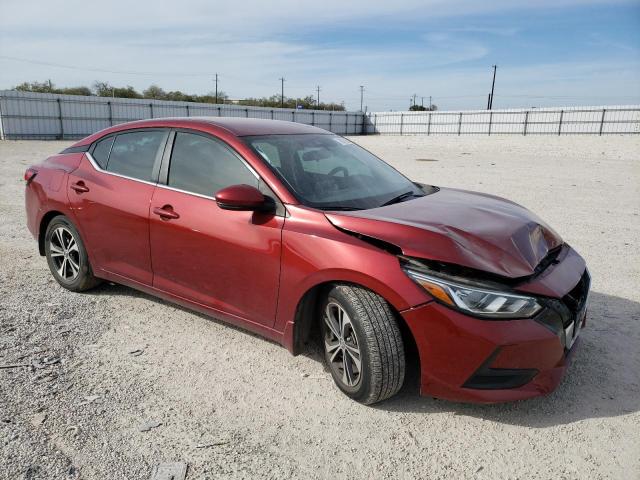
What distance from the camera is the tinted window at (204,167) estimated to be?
344 centimetres

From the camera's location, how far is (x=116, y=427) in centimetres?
272

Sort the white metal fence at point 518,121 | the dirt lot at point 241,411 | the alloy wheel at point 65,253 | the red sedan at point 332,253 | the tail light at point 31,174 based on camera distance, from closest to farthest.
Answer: the dirt lot at point 241,411 < the red sedan at point 332,253 < the alloy wheel at point 65,253 < the tail light at point 31,174 < the white metal fence at point 518,121

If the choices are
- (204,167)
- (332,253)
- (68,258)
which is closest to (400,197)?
(332,253)

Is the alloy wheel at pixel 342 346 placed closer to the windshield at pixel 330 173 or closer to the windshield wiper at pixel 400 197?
the windshield at pixel 330 173

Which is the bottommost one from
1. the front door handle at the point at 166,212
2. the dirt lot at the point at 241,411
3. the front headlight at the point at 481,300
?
the dirt lot at the point at 241,411

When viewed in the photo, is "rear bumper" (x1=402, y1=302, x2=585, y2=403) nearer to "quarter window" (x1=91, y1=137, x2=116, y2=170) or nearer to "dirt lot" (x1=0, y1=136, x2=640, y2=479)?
"dirt lot" (x1=0, y1=136, x2=640, y2=479)

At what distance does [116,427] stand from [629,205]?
9.70 m

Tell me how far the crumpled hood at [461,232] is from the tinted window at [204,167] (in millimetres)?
811

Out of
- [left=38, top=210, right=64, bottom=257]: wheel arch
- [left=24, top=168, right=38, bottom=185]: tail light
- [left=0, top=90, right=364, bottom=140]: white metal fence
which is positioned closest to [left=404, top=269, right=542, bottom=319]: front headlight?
[left=38, top=210, right=64, bottom=257]: wheel arch

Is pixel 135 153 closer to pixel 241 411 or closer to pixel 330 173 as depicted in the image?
pixel 330 173

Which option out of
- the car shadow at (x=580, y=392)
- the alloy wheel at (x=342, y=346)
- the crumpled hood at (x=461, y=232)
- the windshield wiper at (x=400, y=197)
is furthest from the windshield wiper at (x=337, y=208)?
the car shadow at (x=580, y=392)

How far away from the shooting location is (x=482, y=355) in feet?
8.35

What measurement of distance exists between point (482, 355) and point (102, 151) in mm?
3509

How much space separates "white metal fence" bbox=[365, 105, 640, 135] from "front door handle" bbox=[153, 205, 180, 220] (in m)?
42.9
